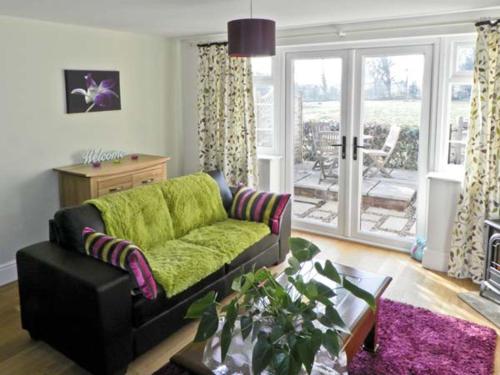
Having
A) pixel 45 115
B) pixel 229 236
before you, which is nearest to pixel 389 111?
pixel 229 236

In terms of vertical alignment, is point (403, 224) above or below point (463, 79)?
below

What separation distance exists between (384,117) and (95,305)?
323 centimetres

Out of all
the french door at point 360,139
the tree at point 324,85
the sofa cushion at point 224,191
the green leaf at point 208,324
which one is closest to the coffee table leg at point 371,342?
the green leaf at point 208,324

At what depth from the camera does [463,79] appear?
3934 millimetres

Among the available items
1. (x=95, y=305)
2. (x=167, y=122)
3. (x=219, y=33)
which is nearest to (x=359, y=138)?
(x=219, y=33)

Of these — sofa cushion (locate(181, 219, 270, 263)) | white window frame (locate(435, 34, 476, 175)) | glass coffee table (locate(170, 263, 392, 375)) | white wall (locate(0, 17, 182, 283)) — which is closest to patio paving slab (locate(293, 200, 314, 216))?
sofa cushion (locate(181, 219, 270, 263))

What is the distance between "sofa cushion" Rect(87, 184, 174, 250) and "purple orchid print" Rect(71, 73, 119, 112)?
141cm

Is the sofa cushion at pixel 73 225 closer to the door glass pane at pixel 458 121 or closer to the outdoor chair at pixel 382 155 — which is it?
the outdoor chair at pixel 382 155

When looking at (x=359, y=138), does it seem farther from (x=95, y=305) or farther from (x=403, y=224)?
(x=95, y=305)

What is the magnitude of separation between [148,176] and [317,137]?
1.82 metres

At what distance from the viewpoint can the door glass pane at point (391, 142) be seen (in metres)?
4.29

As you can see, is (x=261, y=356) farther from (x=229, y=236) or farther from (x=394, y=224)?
(x=394, y=224)

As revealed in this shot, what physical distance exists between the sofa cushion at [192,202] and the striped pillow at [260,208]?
0.47 ft

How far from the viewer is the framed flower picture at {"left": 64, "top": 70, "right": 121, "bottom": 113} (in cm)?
425
